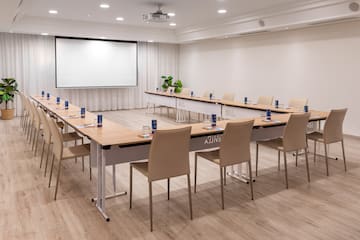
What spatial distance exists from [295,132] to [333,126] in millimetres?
830

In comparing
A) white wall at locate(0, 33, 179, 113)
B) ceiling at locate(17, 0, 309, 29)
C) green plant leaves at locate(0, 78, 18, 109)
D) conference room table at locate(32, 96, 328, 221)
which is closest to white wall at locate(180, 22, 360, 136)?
ceiling at locate(17, 0, 309, 29)

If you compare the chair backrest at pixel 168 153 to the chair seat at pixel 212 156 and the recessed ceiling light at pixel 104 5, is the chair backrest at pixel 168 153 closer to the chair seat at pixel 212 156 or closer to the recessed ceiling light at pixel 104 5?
the chair seat at pixel 212 156

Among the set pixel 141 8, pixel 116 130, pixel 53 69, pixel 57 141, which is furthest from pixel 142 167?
pixel 53 69

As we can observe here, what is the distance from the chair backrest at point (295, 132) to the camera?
3836mm

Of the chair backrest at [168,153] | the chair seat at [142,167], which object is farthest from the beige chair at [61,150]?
the chair backrest at [168,153]

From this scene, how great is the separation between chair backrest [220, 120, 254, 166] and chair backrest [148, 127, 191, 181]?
456mm

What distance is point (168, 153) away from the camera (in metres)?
2.95

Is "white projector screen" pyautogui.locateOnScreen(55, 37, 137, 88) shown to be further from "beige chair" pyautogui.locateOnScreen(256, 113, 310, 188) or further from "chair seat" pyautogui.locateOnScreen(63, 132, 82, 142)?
"beige chair" pyautogui.locateOnScreen(256, 113, 310, 188)

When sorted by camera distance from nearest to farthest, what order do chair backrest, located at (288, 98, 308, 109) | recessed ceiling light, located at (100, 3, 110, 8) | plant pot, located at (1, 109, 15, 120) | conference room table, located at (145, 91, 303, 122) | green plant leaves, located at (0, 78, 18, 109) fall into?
conference room table, located at (145, 91, 303, 122), chair backrest, located at (288, 98, 308, 109), recessed ceiling light, located at (100, 3, 110, 8), green plant leaves, located at (0, 78, 18, 109), plant pot, located at (1, 109, 15, 120)

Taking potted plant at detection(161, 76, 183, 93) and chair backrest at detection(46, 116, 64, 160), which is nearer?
chair backrest at detection(46, 116, 64, 160)

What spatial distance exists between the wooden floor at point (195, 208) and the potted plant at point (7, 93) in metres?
4.66

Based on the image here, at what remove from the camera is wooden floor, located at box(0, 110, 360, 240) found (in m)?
2.83

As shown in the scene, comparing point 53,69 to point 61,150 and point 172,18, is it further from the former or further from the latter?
point 61,150

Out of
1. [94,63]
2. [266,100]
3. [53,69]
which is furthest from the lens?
[94,63]
